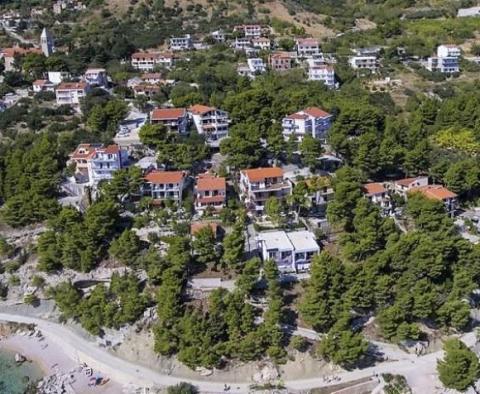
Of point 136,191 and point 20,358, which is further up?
point 136,191

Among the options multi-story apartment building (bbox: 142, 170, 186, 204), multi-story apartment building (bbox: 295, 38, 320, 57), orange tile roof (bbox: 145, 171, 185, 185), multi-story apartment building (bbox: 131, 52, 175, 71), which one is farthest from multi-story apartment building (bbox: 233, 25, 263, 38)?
multi-story apartment building (bbox: 142, 170, 186, 204)

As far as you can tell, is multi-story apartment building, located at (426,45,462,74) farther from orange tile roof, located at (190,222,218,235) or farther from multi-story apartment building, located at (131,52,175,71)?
orange tile roof, located at (190,222,218,235)

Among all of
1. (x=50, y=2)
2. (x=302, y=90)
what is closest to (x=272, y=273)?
(x=302, y=90)

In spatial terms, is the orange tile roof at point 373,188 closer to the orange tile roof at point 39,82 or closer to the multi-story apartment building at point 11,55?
the orange tile roof at point 39,82

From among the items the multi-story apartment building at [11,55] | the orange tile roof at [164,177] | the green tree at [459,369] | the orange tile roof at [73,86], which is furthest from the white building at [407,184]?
the multi-story apartment building at [11,55]

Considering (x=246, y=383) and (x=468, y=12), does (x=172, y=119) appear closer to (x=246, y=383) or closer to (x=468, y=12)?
(x=246, y=383)

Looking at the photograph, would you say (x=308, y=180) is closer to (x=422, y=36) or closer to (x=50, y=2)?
(x=422, y=36)

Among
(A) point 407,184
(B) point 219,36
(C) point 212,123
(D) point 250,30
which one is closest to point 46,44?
(B) point 219,36
